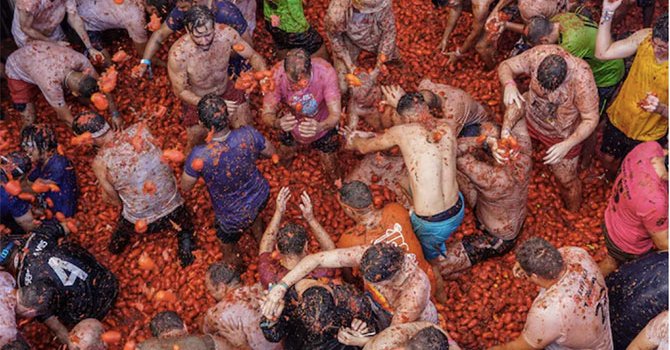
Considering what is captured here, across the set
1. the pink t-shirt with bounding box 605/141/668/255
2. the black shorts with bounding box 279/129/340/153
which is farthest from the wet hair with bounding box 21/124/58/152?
the pink t-shirt with bounding box 605/141/668/255

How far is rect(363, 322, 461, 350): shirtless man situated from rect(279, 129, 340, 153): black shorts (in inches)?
95.3

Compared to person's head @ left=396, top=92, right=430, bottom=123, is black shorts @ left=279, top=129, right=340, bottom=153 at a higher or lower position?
lower

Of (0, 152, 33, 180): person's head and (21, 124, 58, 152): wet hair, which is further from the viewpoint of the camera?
(21, 124, 58, 152): wet hair

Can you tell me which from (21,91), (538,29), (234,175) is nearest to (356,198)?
(234,175)

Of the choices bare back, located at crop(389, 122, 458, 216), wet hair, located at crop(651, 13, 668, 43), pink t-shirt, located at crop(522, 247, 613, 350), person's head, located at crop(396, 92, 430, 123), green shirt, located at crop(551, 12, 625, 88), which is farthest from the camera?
green shirt, located at crop(551, 12, 625, 88)

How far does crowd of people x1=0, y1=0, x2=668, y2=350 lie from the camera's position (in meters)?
4.56

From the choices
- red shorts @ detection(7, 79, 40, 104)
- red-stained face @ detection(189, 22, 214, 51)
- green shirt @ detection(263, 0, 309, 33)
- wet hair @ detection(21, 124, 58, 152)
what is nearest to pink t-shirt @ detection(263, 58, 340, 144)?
red-stained face @ detection(189, 22, 214, 51)

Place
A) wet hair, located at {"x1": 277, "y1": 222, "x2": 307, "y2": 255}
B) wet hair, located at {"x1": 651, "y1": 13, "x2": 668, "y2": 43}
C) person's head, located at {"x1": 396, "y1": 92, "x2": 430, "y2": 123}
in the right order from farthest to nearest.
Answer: person's head, located at {"x1": 396, "y1": 92, "x2": 430, "y2": 123} → wet hair, located at {"x1": 651, "y1": 13, "x2": 668, "y2": 43} → wet hair, located at {"x1": 277, "y1": 222, "x2": 307, "y2": 255}

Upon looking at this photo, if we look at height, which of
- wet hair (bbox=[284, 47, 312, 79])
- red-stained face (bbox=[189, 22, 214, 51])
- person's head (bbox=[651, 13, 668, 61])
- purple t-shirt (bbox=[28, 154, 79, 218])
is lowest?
purple t-shirt (bbox=[28, 154, 79, 218])

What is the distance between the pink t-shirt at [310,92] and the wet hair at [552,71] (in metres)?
1.77

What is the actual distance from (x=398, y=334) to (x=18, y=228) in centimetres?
381

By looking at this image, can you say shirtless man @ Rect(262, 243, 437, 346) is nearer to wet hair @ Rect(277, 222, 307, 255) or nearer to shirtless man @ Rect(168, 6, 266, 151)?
wet hair @ Rect(277, 222, 307, 255)

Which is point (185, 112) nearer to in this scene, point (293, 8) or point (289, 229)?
point (293, 8)

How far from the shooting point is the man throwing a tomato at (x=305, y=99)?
575cm
